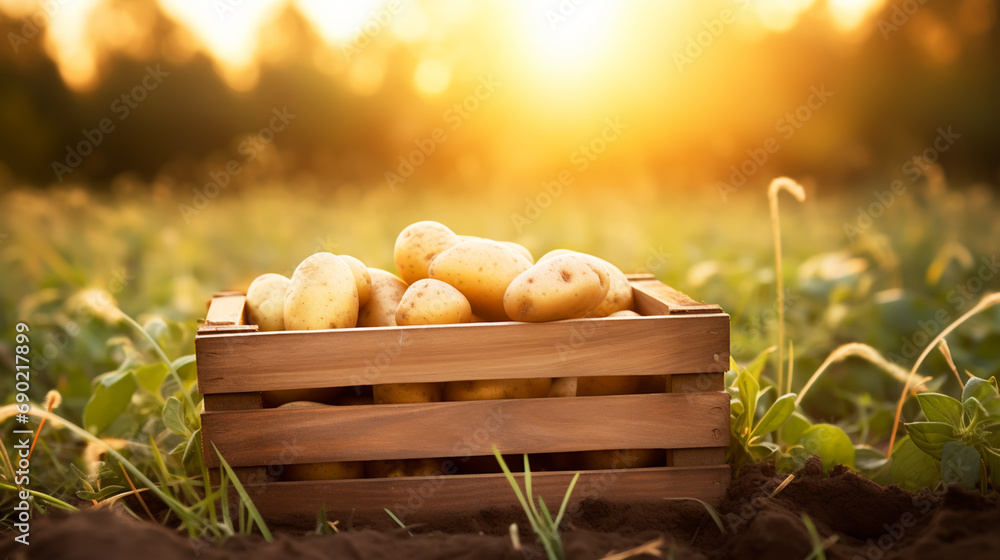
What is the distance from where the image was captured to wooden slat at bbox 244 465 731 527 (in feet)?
5.26

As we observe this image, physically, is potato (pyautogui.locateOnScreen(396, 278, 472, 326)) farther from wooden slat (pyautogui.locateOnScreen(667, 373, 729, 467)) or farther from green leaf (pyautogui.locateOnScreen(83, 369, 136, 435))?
green leaf (pyautogui.locateOnScreen(83, 369, 136, 435))

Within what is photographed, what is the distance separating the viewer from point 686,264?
4090 millimetres

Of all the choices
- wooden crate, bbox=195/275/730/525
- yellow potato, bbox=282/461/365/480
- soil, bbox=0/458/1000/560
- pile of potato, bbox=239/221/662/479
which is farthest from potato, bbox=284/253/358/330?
soil, bbox=0/458/1000/560

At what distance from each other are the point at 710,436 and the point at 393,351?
0.76 m

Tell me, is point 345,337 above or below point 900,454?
above

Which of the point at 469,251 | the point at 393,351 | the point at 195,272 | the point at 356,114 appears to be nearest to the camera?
the point at 393,351

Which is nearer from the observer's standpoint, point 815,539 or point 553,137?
point 815,539

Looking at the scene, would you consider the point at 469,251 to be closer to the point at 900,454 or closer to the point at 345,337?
the point at 345,337

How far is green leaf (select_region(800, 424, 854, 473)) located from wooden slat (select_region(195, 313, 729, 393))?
52 cm

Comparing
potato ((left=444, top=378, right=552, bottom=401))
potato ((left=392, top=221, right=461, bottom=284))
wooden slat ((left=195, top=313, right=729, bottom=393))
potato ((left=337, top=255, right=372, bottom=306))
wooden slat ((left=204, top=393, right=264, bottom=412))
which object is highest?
potato ((left=392, top=221, right=461, bottom=284))

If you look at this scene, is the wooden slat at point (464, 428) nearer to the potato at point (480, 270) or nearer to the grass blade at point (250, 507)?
the grass blade at point (250, 507)

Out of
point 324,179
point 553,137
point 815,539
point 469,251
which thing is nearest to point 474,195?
point 553,137

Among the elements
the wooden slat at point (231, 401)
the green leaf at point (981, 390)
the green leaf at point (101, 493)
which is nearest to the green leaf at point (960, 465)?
the green leaf at point (981, 390)

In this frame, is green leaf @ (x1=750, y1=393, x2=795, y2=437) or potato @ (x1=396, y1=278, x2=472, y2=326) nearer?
potato @ (x1=396, y1=278, x2=472, y2=326)
